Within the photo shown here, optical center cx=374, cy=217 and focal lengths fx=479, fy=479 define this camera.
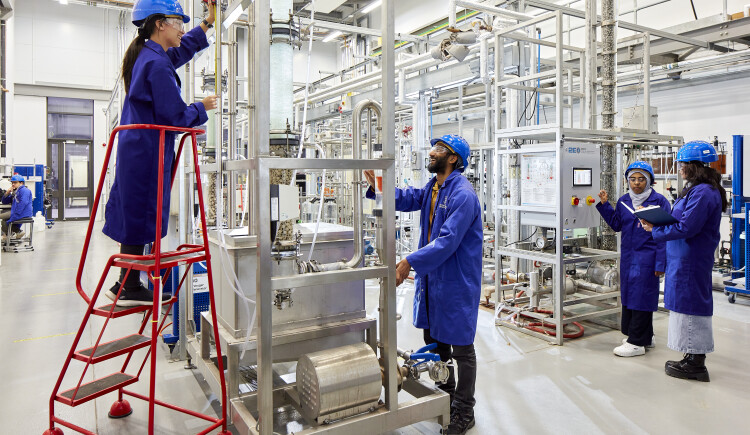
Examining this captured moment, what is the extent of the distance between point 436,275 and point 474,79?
4.73 meters

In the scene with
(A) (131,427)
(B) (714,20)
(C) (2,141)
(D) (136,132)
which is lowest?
(A) (131,427)

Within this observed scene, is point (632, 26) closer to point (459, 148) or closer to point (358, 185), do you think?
point (459, 148)

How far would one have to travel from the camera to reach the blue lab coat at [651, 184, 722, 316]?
11.5ft

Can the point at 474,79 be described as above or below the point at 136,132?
above

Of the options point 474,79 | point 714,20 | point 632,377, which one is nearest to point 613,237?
point 632,377

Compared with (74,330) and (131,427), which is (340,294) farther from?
(74,330)

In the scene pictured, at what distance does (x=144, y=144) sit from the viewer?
2377 mm

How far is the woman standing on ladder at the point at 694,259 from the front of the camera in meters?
3.52

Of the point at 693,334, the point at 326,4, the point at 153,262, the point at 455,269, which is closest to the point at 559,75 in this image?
the point at 693,334

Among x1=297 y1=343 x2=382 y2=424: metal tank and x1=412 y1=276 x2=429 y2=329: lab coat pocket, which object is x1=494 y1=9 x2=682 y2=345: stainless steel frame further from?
x1=297 y1=343 x2=382 y2=424: metal tank

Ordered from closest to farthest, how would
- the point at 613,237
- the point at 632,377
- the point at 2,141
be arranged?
1. the point at 632,377
2. the point at 613,237
3. the point at 2,141

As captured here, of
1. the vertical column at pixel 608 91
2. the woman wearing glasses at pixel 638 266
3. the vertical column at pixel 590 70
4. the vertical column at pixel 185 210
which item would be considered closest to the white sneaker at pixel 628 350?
the woman wearing glasses at pixel 638 266

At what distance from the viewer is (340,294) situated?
9.45 ft

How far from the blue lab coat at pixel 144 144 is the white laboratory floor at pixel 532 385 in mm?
1346
